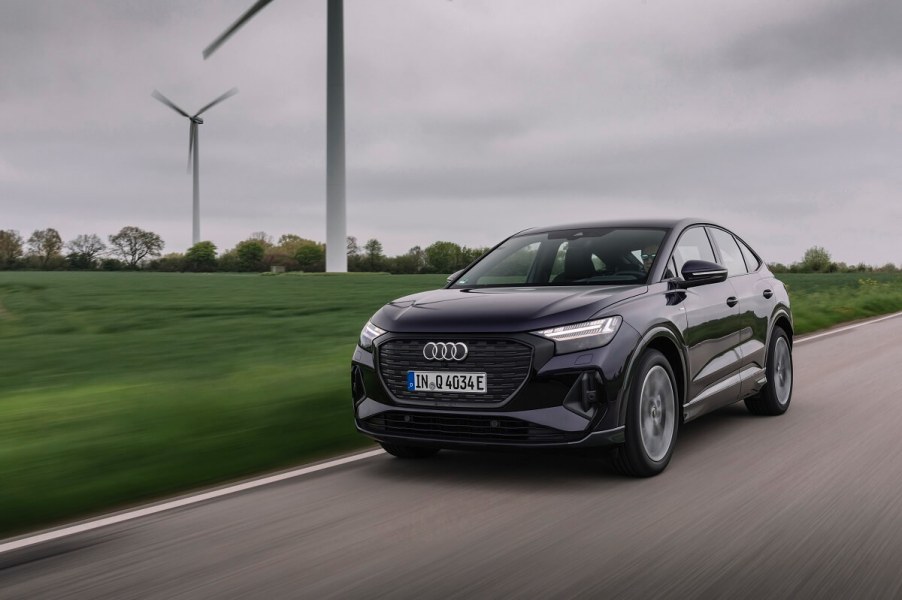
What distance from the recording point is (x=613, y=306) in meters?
5.44

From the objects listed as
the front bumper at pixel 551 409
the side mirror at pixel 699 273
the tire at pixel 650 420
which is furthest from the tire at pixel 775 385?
the front bumper at pixel 551 409

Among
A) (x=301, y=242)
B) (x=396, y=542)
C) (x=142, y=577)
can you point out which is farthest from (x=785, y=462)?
(x=301, y=242)

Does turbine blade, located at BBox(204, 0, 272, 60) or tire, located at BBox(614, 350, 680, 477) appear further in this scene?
turbine blade, located at BBox(204, 0, 272, 60)

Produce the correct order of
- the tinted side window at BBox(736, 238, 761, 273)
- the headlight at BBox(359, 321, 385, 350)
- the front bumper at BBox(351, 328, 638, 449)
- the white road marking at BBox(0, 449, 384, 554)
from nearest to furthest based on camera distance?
1. the white road marking at BBox(0, 449, 384, 554)
2. the front bumper at BBox(351, 328, 638, 449)
3. the headlight at BBox(359, 321, 385, 350)
4. the tinted side window at BBox(736, 238, 761, 273)

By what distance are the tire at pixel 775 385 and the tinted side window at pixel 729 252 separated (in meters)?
0.73

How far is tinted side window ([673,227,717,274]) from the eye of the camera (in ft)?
21.4

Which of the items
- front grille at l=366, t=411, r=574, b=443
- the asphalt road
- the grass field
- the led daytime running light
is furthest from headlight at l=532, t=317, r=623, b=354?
the grass field

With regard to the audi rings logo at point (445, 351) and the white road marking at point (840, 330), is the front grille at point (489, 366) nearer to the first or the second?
the audi rings logo at point (445, 351)

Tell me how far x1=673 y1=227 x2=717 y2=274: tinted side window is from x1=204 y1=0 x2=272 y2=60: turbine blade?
1263 inches

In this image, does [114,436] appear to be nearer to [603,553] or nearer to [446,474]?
[446,474]

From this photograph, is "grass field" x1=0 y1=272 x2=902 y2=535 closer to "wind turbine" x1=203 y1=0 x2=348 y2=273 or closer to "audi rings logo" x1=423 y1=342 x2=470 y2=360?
"audi rings logo" x1=423 y1=342 x2=470 y2=360

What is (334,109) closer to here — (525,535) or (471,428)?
(471,428)

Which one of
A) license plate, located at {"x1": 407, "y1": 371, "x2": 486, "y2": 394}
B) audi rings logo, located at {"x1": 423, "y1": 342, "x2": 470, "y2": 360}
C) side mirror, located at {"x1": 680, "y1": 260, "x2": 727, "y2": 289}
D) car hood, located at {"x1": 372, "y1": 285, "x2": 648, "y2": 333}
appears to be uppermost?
side mirror, located at {"x1": 680, "y1": 260, "x2": 727, "y2": 289}

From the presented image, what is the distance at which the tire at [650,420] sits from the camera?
538 cm
